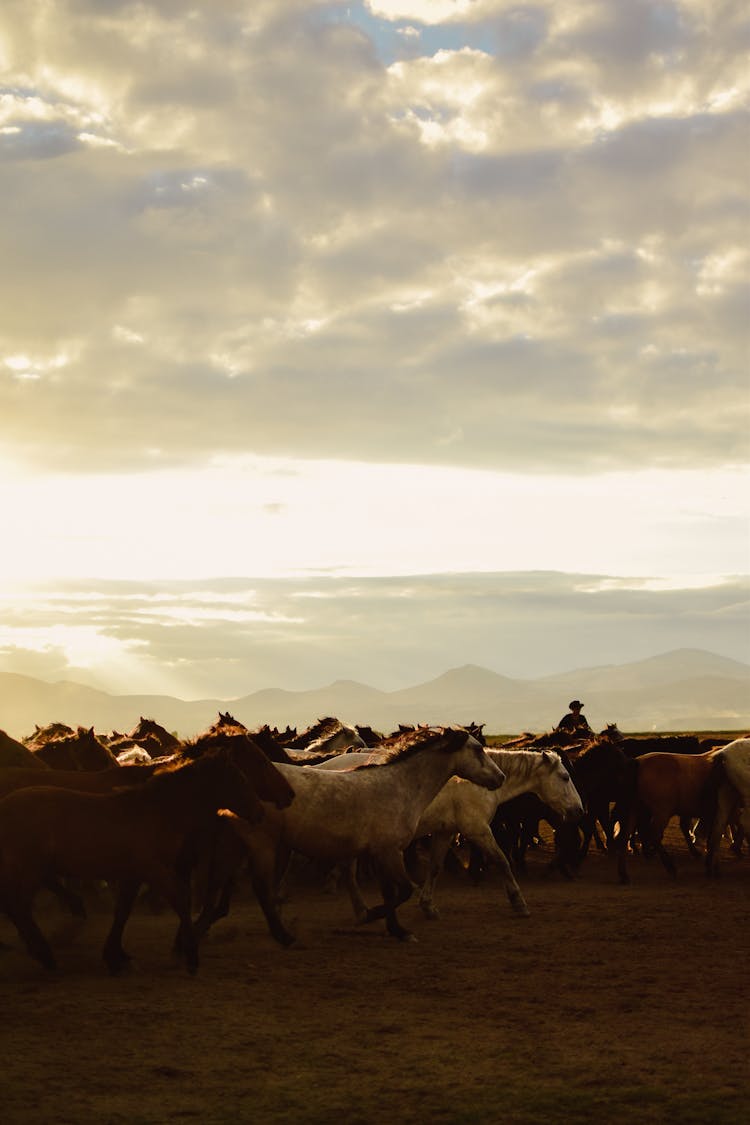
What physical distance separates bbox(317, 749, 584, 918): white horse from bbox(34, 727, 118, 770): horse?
2.80 metres

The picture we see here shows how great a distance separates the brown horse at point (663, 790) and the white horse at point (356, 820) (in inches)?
215

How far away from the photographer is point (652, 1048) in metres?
8.19

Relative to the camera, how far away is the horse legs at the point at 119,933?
1041cm

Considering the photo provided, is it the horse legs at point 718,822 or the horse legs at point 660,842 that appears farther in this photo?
the horse legs at point 660,842

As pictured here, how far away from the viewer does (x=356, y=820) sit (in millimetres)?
12336

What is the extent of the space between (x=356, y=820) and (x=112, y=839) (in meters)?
2.80

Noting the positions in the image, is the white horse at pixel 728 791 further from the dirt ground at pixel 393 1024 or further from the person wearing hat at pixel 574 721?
the person wearing hat at pixel 574 721

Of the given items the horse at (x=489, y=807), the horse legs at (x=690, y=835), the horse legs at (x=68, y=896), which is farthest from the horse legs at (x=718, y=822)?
the horse legs at (x=68, y=896)

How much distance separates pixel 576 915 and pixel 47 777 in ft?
19.8

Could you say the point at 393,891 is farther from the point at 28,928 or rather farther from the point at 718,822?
the point at 718,822

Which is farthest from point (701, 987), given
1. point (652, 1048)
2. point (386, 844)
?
point (386, 844)

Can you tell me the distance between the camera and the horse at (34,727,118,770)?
1540 cm

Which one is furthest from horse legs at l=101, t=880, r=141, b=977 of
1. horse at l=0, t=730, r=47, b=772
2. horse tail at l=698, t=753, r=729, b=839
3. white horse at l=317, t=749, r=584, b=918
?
horse tail at l=698, t=753, r=729, b=839

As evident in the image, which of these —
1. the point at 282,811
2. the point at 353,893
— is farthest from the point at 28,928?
the point at 353,893
